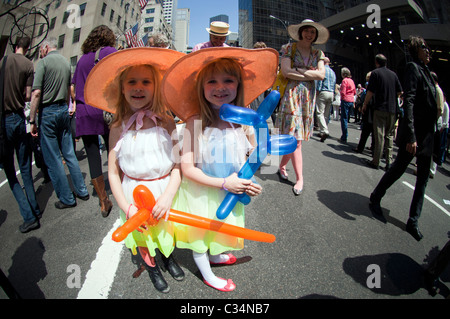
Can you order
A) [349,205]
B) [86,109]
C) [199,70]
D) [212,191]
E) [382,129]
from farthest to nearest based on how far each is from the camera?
1. [382,129]
2. [349,205]
3. [86,109]
4. [212,191]
5. [199,70]

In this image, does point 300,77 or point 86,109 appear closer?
point 86,109

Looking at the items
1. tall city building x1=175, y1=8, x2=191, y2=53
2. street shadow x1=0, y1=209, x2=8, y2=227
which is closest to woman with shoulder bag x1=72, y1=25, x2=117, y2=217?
street shadow x1=0, y1=209, x2=8, y2=227

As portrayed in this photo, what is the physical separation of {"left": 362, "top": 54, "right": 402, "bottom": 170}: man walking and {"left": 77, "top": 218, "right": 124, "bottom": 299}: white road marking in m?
4.64

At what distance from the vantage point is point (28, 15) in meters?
1.48

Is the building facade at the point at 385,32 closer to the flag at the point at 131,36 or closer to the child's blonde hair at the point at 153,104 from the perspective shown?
the child's blonde hair at the point at 153,104

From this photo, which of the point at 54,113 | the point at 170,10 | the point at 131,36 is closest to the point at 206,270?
the point at 54,113

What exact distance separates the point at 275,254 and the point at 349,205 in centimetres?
156

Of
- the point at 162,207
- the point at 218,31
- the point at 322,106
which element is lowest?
the point at 162,207

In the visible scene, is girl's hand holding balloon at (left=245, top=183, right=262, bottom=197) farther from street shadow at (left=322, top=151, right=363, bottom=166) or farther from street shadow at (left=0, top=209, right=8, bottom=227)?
street shadow at (left=322, top=151, right=363, bottom=166)

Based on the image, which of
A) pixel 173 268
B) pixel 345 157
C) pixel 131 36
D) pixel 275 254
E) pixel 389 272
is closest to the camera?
pixel 173 268

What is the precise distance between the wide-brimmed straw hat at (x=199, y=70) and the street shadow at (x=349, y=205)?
208 cm

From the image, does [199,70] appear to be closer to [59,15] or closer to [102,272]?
[102,272]

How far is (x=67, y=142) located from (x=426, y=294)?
154 inches

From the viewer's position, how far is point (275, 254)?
2.05 metres
